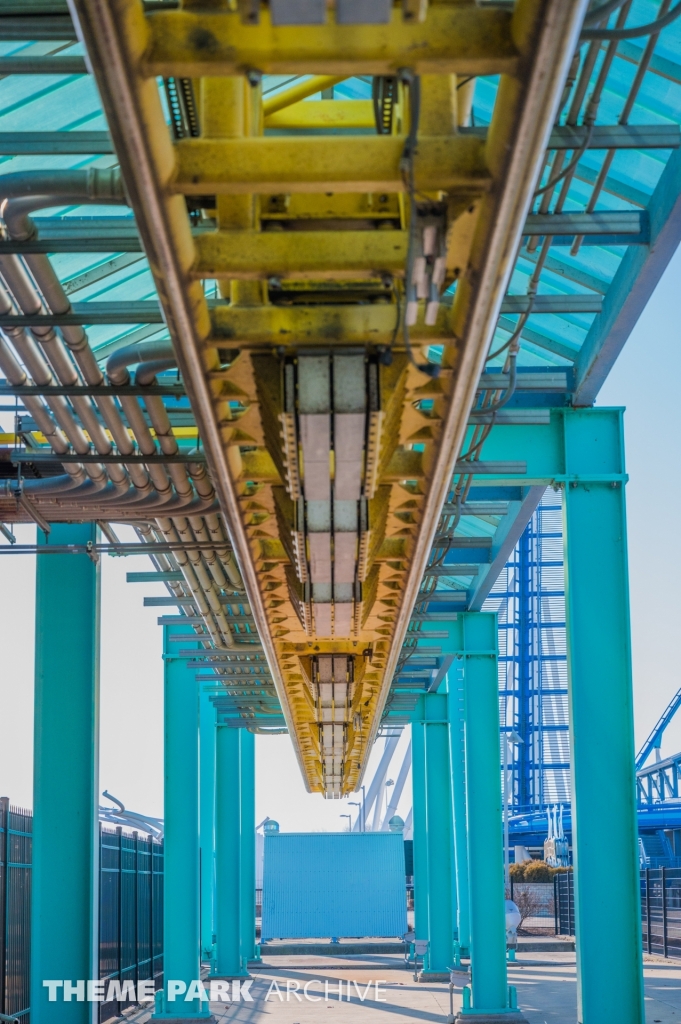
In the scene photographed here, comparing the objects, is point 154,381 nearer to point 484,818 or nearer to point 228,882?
point 484,818

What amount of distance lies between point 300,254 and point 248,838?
99.2ft

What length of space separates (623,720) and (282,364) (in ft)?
22.3

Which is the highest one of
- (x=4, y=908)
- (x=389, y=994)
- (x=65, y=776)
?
(x=65, y=776)

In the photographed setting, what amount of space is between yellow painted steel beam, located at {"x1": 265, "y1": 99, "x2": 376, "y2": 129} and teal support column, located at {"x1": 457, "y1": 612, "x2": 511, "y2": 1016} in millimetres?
15309

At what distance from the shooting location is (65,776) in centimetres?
1427

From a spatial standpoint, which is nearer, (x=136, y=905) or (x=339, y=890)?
(x=136, y=905)

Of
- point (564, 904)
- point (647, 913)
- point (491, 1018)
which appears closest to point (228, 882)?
point (491, 1018)

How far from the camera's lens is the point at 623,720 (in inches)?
468

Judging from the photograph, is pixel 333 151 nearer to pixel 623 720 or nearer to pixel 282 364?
pixel 282 364

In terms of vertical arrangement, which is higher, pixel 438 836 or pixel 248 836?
pixel 438 836

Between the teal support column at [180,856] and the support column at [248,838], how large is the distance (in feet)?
35.5

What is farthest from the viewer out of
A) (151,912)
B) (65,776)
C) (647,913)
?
(647,913)

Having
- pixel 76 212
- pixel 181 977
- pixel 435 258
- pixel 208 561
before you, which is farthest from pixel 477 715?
pixel 435 258

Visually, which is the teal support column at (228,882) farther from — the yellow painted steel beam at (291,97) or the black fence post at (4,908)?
the yellow painted steel beam at (291,97)
